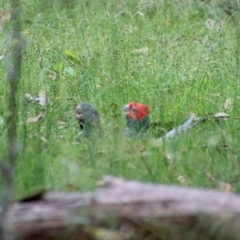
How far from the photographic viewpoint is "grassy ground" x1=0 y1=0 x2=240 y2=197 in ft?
9.61

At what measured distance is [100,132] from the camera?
365cm

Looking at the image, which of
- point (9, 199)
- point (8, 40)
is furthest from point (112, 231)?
point (8, 40)

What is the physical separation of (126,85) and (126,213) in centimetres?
299

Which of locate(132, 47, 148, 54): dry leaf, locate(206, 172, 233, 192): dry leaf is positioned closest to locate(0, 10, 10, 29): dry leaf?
locate(132, 47, 148, 54): dry leaf

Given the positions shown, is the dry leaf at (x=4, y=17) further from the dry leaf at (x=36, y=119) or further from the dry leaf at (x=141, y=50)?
the dry leaf at (x=36, y=119)

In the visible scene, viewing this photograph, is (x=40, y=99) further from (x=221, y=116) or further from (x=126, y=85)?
(x=221, y=116)

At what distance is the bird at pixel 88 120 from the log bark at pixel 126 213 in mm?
1462

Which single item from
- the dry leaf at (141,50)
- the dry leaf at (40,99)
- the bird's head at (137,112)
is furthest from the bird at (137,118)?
the dry leaf at (141,50)

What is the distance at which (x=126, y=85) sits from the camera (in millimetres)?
4977

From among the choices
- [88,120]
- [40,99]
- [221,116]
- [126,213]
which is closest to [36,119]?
[40,99]

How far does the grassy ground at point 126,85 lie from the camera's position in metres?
2.93

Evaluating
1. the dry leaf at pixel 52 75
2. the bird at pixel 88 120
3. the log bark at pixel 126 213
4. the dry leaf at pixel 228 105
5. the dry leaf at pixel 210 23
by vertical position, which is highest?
the dry leaf at pixel 210 23

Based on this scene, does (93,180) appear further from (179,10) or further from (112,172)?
(179,10)

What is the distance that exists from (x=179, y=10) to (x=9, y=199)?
5243 millimetres
